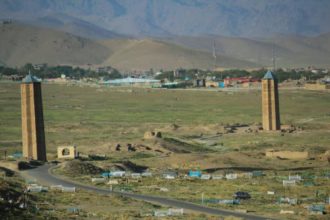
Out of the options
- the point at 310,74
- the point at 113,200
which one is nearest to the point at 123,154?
the point at 113,200

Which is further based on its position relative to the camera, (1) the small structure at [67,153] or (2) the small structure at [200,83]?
(2) the small structure at [200,83]

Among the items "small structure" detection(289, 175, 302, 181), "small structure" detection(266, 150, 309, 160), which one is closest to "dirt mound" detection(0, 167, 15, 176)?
"small structure" detection(289, 175, 302, 181)

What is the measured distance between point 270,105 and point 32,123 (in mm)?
31165

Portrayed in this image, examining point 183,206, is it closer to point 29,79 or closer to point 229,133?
point 29,79

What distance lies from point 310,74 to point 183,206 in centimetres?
14464

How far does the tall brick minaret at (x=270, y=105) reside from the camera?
270 ft

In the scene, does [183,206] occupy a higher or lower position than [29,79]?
lower

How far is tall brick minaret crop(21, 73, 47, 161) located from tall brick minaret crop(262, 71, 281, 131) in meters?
30.0

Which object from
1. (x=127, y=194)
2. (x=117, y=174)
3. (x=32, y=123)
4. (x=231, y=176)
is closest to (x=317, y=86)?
(x=32, y=123)

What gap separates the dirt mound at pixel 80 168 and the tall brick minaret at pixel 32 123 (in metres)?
4.46

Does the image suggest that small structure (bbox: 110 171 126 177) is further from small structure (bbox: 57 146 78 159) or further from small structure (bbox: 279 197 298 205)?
small structure (bbox: 279 197 298 205)

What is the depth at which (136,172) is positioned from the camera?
52.2m

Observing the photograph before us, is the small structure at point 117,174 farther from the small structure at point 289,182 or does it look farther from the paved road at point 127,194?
the small structure at point 289,182

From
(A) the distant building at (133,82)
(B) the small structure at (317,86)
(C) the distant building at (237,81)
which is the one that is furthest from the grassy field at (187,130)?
(C) the distant building at (237,81)
